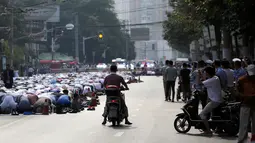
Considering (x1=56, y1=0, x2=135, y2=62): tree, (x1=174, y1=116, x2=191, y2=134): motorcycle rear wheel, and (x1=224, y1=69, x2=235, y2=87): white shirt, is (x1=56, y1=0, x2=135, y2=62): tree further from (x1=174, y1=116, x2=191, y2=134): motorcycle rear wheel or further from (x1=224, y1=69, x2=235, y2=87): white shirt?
(x1=174, y1=116, x2=191, y2=134): motorcycle rear wheel

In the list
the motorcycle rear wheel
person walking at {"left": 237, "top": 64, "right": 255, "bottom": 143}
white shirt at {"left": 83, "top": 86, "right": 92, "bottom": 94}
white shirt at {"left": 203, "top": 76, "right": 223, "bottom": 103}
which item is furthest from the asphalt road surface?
white shirt at {"left": 83, "top": 86, "right": 92, "bottom": 94}

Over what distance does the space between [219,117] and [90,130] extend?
11.6 feet

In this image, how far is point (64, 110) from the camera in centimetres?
2094

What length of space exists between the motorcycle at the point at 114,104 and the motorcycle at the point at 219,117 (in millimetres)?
2123

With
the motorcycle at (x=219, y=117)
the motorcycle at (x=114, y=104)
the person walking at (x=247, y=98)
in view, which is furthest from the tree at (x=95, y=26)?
the person walking at (x=247, y=98)

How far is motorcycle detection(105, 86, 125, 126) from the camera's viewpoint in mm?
15801

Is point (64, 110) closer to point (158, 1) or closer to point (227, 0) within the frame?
point (227, 0)

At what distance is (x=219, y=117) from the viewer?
13828 mm

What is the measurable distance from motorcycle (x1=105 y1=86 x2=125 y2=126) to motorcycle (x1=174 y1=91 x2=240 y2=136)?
212 centimetres

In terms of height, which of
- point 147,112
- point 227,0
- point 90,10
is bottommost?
point 147,112

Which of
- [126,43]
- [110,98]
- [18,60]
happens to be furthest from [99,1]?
[110,98]

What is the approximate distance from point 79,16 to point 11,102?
103838mm

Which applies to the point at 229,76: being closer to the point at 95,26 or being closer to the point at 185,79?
the point at 185,79

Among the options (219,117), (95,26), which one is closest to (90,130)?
(219,117)
